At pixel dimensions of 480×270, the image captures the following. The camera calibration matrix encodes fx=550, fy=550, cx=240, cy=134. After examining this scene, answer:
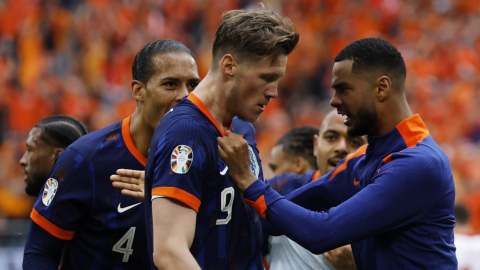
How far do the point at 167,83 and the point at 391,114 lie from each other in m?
1.24

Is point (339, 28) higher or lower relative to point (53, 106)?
higher

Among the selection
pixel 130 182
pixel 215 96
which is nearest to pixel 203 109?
pixel 215 96

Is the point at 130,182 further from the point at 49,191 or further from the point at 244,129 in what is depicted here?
the point at 244,129

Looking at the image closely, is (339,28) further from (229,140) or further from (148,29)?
(229,140)

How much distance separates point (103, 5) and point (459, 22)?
719 centimetres

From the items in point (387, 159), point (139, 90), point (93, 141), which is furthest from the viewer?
point (139, 90)

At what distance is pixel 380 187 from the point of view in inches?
100

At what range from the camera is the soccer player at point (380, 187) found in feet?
8.22

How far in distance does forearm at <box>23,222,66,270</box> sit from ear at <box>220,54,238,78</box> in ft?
4.40

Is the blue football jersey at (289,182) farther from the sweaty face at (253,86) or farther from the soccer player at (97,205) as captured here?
the sweaty face at (253,86)

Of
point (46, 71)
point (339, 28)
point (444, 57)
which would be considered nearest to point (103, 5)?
point (46, 71)

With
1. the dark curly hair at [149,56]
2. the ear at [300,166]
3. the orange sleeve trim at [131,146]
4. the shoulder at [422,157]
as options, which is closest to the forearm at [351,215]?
the shoulder at [422,157]

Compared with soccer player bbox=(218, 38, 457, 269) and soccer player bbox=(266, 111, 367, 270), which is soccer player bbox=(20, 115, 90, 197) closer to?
soccer player bbox=(266, 111, 367, 270)

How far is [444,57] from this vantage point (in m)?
10.9
